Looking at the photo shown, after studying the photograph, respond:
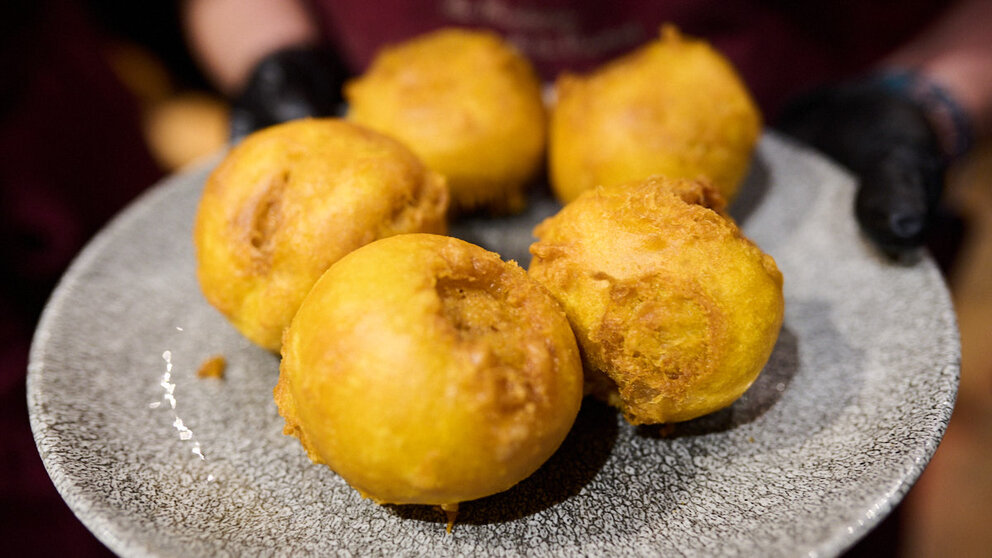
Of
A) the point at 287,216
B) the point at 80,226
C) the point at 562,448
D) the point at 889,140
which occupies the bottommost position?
the point at 80,226

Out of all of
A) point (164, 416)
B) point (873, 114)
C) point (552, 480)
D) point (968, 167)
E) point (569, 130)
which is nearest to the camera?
point (552, 480)

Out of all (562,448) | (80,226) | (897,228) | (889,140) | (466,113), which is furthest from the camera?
(80,226)

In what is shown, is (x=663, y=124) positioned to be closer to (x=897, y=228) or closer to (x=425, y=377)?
(x=897, y=228)

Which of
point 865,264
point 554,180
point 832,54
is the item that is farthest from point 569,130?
point 832,54

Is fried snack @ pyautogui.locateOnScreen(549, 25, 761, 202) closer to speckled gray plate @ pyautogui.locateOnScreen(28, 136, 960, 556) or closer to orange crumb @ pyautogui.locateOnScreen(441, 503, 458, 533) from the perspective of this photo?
speckled gray plate @ pyautogui.locateOnScreen(28, 136, 960, 556)

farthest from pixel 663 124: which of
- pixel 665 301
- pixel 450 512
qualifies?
pixel 450 512

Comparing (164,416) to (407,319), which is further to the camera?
(164,416)

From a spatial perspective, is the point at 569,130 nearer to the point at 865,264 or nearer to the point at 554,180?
the point at 554,180
